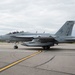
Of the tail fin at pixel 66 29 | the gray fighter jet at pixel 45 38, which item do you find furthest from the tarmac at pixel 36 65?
the tail fin at pixel 66 29

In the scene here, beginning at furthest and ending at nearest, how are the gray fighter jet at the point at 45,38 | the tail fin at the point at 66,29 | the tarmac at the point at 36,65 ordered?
the tail fin at the point at 66,29 → the gray fighter jet at the point at 45,38 → the tarmac at the point at 36,65

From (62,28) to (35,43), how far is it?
4.33 metres

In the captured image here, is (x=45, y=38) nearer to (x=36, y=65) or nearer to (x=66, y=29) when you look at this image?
(x=66, y=29)

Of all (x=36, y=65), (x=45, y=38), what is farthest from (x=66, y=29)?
(x=36, y=65)

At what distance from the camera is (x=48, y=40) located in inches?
831

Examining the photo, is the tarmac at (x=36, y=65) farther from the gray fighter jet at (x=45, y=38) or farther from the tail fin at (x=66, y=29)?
the tail fin at (x=66, y=29)

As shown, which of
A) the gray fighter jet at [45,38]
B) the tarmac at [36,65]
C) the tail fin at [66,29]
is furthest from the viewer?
the tail fin at [66,29]

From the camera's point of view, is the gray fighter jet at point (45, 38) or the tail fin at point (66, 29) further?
the tail fin at point (66, 29)

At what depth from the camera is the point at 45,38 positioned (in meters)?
20.5

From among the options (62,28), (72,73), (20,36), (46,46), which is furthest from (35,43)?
(72,73)

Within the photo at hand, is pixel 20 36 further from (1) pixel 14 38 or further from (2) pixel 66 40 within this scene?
(2) pixel 66 40

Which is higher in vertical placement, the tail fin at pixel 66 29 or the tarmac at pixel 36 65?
the tail fin at pixel 66 29

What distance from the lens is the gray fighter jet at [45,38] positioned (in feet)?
68.8

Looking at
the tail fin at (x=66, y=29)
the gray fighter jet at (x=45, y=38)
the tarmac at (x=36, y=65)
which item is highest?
the tail fin at (x=66, y=29)
